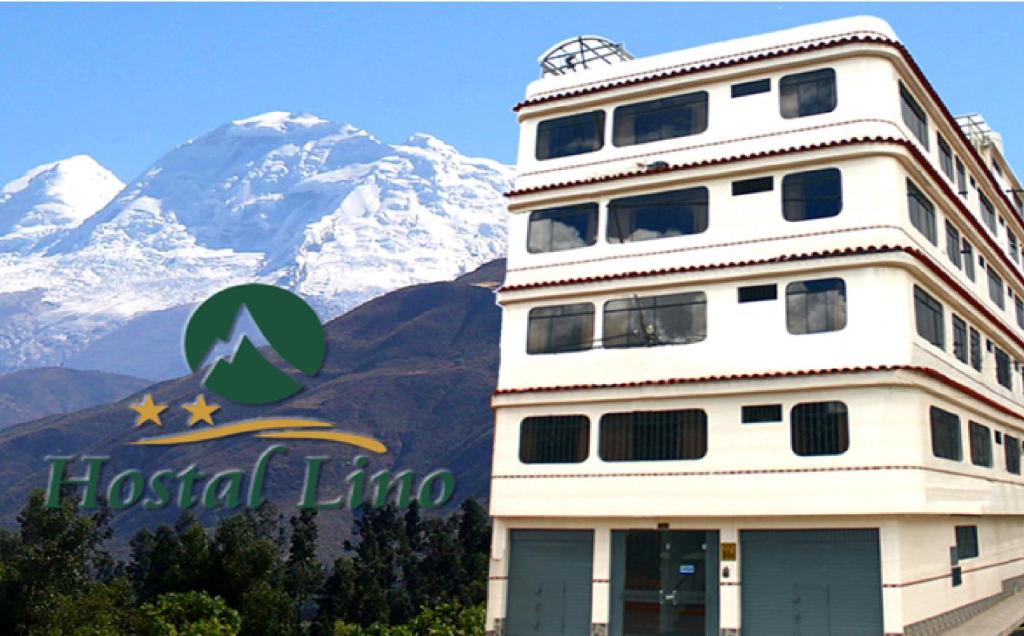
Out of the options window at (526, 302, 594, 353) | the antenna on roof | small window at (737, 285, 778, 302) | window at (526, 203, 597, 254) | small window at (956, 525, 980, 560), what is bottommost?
small window at (956, 525, 980, 560)

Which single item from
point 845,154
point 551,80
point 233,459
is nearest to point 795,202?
point 845,154

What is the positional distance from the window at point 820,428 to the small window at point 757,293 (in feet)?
10.8

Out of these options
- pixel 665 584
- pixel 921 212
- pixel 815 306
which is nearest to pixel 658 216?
pixel 815 306

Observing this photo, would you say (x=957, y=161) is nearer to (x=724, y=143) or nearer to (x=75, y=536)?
(x=724, y=143)

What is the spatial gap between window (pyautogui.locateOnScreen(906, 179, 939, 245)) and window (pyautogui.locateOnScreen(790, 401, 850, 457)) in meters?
6.56

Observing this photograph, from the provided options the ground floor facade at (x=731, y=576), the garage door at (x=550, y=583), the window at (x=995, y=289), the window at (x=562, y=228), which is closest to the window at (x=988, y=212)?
the window at (x=995, y=289)

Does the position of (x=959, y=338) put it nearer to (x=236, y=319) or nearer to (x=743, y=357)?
(x=743, y=357)

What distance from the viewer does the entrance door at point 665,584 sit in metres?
27.5

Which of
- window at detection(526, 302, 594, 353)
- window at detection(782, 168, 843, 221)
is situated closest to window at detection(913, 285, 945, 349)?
window at detection(782, 168, 843, 221)

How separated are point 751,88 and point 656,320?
7.73m

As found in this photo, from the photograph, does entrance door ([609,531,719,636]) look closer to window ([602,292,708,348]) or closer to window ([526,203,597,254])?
window ([602,292,708,348])

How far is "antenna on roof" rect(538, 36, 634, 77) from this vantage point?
35281mm

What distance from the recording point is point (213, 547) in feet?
124

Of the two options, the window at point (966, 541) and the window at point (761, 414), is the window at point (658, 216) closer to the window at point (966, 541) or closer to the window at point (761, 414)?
the window at point (761, 414)
